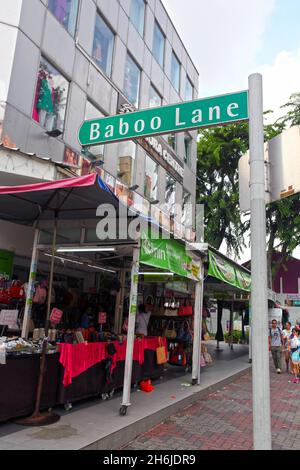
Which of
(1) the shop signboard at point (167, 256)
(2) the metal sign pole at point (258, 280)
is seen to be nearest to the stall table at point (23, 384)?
(1) the shop signboard at point (167, 256)

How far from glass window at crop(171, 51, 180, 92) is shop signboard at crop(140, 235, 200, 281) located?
13.4m

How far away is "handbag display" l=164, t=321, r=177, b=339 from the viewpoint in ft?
39.4

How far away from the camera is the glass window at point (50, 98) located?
10.1m

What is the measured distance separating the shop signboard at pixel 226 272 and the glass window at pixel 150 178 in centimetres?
530

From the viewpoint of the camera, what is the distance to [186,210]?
2077 cm

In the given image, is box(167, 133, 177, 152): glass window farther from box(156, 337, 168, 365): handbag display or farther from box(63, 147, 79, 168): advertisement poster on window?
box(156, 337, 168, 365): handbag display

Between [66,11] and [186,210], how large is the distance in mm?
11652

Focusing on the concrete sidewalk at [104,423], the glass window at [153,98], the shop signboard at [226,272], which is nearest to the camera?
the concrete sidewalk at [104,423]

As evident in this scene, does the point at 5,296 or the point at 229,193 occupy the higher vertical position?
the point at 229,193

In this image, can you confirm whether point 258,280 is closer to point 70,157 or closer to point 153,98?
point 70,157

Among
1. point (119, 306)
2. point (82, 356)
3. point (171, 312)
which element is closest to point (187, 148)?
point (171, 312)

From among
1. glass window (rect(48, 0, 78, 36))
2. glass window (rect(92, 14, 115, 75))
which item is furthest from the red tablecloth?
glass window (rect(92, 14, 115, 75))

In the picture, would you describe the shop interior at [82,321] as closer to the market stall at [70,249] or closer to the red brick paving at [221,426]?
the market stall at [70,249]

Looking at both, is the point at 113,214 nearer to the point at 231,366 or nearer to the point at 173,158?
the point at 231,366
